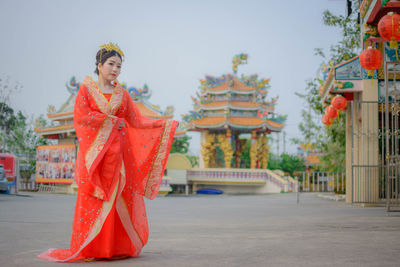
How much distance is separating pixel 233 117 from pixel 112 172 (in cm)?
2313

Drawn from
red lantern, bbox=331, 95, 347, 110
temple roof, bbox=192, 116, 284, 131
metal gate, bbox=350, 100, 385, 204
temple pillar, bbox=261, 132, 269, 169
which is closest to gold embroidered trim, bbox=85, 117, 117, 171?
metal gate, bbox=350, 100, 385, 204

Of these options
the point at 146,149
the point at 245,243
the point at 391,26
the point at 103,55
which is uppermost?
the point at 391,26

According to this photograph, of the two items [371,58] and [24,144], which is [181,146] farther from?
[371,58]

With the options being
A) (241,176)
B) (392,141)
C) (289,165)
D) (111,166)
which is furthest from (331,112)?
→ (289,165)

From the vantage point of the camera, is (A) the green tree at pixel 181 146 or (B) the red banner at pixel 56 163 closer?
(B) the red banner at pixel 56 163

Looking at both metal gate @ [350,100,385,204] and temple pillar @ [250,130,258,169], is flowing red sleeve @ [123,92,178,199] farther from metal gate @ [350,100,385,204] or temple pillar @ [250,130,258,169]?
temple pillar @ [250,130,258,169]

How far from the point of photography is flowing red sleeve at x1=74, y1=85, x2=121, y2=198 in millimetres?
4184

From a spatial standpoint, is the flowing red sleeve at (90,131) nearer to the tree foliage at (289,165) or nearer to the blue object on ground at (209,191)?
the blue object on ground at (209,191)

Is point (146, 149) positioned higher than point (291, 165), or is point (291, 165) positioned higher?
point (146, 149)

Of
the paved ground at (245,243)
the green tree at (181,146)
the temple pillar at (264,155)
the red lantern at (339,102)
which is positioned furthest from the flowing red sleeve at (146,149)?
the green tree at (181,146)

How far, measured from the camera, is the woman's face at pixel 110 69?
14.4ft

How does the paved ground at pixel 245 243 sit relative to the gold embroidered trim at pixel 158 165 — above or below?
below

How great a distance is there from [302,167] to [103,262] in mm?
29178

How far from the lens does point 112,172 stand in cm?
421
